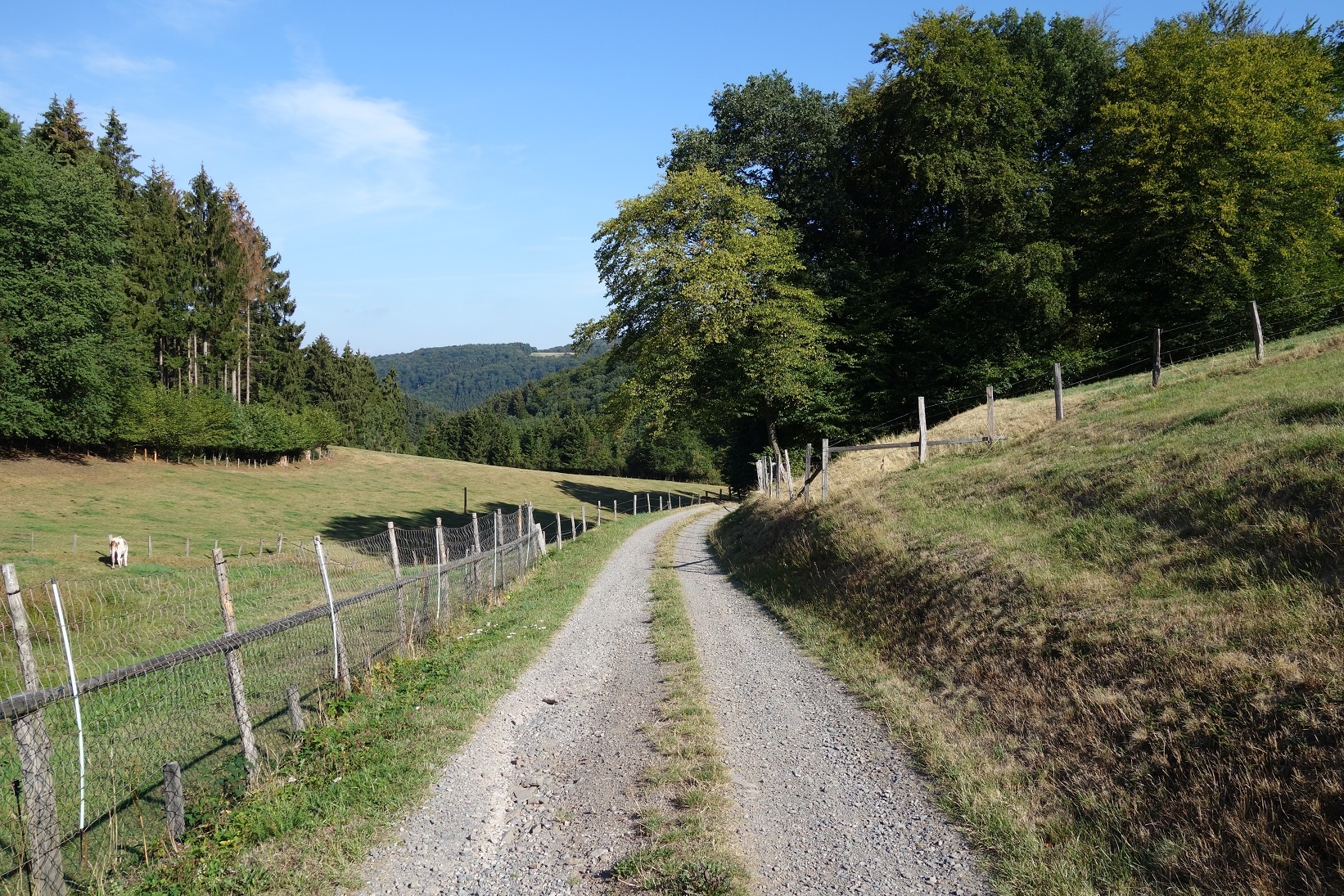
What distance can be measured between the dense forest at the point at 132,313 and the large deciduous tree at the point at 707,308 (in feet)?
115

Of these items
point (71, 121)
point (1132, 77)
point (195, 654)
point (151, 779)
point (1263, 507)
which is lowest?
point (151, 779)

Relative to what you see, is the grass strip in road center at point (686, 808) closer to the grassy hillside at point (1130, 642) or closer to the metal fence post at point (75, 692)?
the grassy hillside at point (1130, 642)

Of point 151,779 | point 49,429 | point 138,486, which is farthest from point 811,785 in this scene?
point 49,429

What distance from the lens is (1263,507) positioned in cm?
748

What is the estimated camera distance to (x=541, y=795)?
18.2 feet

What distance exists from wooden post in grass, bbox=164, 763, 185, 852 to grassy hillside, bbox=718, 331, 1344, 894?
5149 mm

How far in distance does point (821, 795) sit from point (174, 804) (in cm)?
437

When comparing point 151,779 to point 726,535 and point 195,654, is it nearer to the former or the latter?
point 195,654

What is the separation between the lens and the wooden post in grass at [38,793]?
13.1 ft

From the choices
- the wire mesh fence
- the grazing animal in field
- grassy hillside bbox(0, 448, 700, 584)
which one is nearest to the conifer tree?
grassy hillside bbox(0, 448, 700, 584)

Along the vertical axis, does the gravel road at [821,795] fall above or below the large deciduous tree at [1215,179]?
below

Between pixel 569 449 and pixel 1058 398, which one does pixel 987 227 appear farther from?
pixel 569 449

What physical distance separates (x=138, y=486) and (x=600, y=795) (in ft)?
170

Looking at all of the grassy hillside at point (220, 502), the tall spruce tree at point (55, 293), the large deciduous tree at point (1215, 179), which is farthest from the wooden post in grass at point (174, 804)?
the tall spruce tree at point (55, 293)
